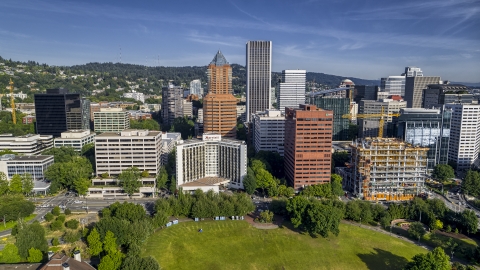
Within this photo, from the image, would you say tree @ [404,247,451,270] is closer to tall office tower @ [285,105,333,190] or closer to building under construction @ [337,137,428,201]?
building under construction @ [337,137,428,201]

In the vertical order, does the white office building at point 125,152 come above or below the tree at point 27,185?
above

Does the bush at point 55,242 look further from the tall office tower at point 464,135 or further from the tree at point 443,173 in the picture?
the tall office tower at point 464,135

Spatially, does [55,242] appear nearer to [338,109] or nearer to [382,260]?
[382,260]

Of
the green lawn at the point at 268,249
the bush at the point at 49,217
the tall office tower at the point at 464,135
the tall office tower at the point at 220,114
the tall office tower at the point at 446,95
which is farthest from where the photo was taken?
the tall office tower at the point at 446,95

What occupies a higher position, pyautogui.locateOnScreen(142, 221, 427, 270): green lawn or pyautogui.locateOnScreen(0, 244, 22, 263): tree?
pyautogui.locateOnScreen(0, 244, 22, 263): tree

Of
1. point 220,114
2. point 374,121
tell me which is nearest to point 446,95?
point 374,121

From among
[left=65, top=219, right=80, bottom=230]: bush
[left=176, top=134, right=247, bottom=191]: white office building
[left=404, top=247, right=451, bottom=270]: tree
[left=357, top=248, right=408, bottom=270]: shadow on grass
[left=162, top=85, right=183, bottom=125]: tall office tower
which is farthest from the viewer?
[left=162, top=85, right=183, bottom=125]: tall office tower

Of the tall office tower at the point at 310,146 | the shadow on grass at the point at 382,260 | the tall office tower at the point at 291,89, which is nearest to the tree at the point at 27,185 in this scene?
the tall office tower at the point at 310,146

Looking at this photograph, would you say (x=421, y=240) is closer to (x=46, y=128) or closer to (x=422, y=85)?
(x=46, y=128)

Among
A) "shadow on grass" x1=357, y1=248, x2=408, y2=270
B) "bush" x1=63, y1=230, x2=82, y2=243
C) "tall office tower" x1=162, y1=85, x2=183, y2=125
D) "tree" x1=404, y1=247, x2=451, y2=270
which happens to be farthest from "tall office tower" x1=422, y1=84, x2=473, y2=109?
"bush" x1=63, y1=230, x2=82, y2=243
